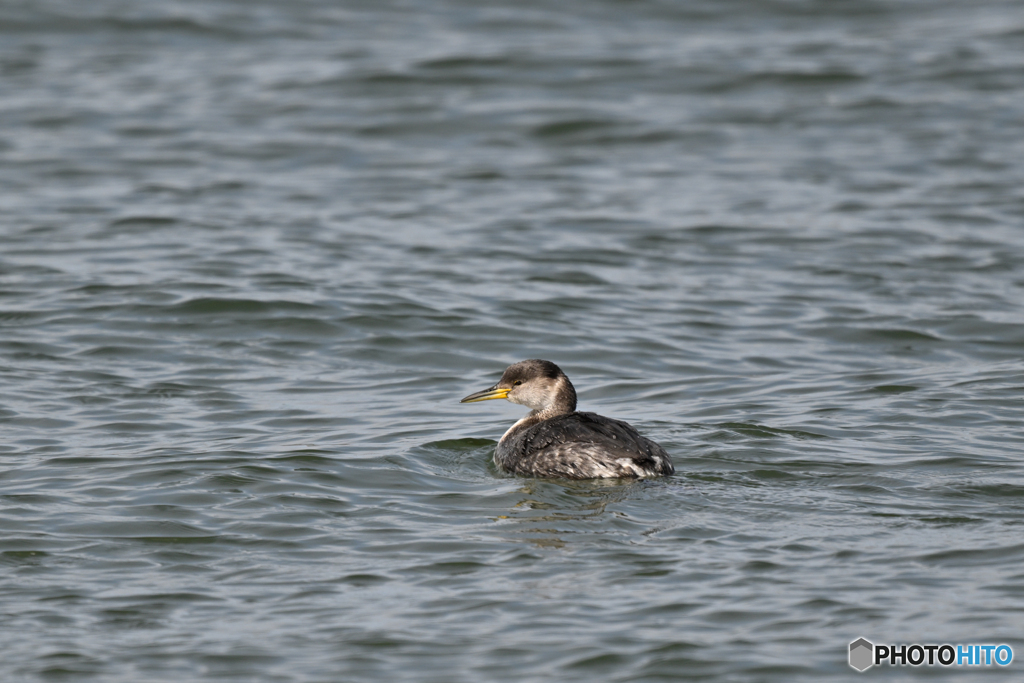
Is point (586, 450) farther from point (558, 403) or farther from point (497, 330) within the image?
point (497, 330)

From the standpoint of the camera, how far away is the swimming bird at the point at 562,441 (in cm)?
794

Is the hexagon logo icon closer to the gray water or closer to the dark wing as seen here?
the gray water

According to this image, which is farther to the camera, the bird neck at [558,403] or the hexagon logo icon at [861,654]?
the bird neck at [558,403]

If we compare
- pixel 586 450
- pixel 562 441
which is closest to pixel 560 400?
pixel 562 441

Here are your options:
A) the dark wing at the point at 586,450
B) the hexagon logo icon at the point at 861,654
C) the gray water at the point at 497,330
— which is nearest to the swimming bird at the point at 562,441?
the dark wing at the point at 586,450

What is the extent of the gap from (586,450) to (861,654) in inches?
110

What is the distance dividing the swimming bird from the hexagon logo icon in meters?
2.38

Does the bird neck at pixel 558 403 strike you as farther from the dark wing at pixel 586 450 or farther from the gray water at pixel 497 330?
the dark wing at pixel 586 450

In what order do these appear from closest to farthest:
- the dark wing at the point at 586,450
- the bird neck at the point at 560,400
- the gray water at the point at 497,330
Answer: the gray water at the point at 497,330 → the dark wing at the point at 586,450 → the bird neck at the point at 560,400

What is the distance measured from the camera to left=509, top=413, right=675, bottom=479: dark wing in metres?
7.91

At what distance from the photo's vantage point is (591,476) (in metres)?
8.10

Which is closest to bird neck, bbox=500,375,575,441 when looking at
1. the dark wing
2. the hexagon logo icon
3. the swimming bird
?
the swimming bird

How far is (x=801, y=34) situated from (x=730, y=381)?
587 inches

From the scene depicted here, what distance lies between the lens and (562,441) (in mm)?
8281
